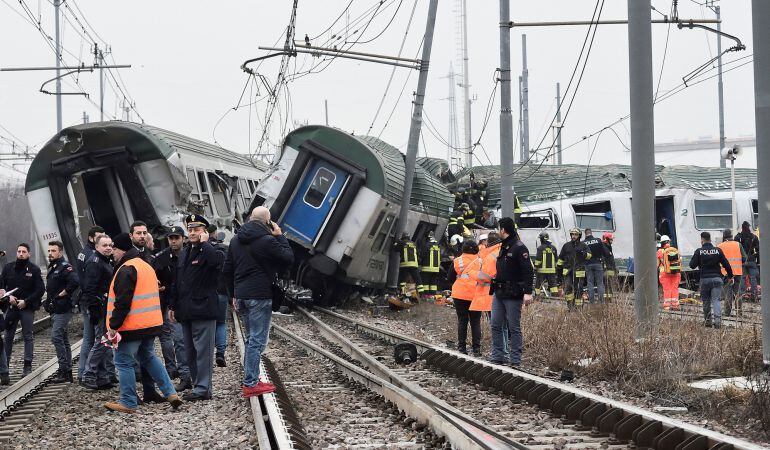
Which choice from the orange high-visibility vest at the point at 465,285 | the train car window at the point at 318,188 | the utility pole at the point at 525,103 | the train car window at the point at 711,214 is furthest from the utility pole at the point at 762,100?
the utility pole at the point at 525,103

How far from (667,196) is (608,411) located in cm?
2077

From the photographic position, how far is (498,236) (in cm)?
1202

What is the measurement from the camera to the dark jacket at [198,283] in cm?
920

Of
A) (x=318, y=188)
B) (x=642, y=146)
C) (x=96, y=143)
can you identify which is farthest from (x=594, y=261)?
(x=96, y=143)

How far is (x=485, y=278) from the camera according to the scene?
39.1ft

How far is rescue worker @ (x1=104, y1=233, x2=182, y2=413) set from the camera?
8.55 m

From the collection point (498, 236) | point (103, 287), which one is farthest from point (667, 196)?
point (103, 287)


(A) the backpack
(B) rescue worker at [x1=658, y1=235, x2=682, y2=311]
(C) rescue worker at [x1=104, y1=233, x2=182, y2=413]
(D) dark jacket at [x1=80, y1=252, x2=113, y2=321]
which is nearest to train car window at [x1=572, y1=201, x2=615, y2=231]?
(B) rescue worker at [x1=658, y1=235, x2=682, y2=311]

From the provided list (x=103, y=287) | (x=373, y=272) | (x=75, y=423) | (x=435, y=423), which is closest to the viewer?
(x=435, y=423)

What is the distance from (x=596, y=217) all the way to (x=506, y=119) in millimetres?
9264

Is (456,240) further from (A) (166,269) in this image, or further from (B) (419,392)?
(B) (419,392)

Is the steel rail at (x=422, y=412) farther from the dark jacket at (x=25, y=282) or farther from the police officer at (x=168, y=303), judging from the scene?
the dark jacket at (x=25, y=282)

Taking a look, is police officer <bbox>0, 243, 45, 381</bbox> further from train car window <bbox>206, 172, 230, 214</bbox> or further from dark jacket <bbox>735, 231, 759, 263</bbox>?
dark jacket <bbox>735, 231, 759, 263</bbox>

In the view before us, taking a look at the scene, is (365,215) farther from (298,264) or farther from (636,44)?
(636,44)
